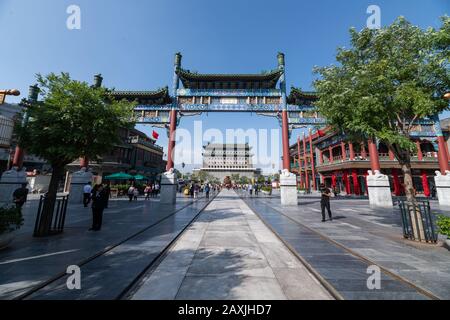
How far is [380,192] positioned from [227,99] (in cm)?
1598

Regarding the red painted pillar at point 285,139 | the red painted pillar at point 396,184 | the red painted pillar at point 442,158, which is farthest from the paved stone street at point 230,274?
the red painted pillar at point 396,184

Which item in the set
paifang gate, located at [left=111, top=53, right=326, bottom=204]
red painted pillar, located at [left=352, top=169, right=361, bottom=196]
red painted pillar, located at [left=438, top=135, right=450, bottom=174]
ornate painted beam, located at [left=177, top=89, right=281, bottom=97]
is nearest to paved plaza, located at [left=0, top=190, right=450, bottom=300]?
paifang gate, located at [left=111, top=53, right=326, bottom=204]

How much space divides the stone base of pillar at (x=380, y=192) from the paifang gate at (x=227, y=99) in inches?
287

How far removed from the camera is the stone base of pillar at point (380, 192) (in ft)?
53.5

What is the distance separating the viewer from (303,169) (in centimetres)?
4712

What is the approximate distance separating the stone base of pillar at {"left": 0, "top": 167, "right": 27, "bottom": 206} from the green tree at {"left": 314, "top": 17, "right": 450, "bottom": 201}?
72.6 ft

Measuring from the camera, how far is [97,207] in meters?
7.33

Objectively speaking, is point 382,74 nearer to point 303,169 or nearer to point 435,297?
point 435,297

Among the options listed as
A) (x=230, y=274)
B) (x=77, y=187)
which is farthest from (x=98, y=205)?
(x=77, y=187)

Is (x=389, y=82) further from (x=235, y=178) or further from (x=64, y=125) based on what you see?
(x=235, y=178)

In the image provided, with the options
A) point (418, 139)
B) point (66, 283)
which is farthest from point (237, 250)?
point (418, 139)

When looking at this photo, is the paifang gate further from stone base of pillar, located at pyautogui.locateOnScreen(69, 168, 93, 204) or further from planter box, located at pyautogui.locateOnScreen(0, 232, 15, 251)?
planter box, located at pyautogui.locateOnScreen(0, 232, 15, 251)

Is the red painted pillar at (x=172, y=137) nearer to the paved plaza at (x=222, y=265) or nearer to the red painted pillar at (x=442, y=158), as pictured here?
the paved plaza at (x=222, y=265)

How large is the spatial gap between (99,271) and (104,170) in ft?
100
